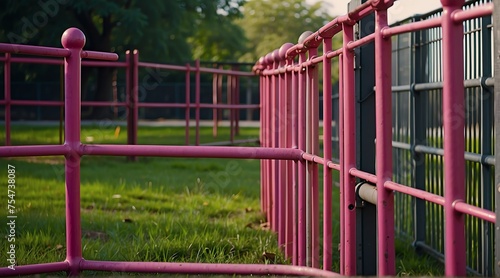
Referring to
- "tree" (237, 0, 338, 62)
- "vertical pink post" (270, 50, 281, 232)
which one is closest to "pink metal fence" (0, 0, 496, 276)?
"vertical pink post" (270, 50, 281, 232)

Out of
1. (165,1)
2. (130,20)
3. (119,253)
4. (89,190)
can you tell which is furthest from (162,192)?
(165,1)

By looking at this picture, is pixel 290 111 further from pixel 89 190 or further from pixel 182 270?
pixel 89 190

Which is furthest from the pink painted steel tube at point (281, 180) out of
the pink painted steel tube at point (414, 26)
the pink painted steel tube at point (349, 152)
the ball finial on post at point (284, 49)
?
the pink painted steel tube at point (414, 26)

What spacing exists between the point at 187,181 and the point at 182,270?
5892mm

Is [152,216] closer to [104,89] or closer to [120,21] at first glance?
[120,21]

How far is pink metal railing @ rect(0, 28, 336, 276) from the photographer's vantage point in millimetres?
3936

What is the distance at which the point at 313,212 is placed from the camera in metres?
4.14

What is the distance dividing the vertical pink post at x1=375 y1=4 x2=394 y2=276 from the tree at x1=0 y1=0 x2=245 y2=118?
22697 mm

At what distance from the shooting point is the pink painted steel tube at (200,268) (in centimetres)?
389

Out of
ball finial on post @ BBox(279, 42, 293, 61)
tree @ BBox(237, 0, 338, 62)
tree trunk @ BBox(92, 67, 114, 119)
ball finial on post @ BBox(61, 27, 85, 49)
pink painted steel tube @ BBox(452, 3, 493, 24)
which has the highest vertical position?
tree @ BBox(237, 0, 338, 62)

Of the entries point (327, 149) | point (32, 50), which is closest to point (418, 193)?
point (327, 149)

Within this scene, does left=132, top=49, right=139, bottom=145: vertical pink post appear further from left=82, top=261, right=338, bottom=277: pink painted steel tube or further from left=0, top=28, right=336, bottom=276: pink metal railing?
left=82, top=261, right=338, bottom=277: pink painted steel tube

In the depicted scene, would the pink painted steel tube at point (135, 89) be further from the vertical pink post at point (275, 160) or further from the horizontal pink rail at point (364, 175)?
the horizontal pink rail at point (364, 175)

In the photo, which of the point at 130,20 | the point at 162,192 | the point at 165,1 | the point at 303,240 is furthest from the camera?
the point at 165,1
